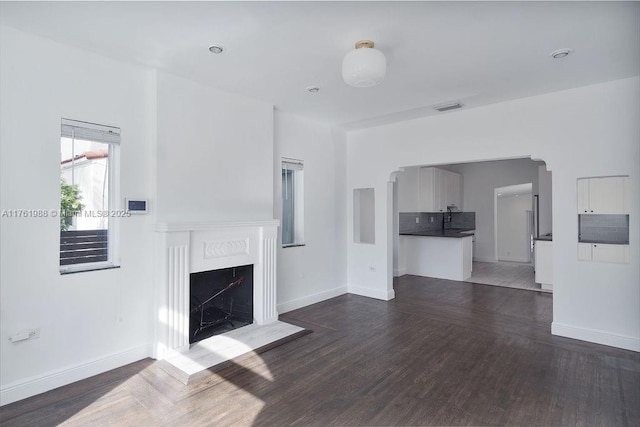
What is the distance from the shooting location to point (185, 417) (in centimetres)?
238

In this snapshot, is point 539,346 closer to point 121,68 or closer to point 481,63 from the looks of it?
point 481,63

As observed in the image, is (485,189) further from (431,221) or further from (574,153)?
(574,153)

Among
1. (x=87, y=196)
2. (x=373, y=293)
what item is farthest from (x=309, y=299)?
(x=87, y=196)

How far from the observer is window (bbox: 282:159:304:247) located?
4.95 m

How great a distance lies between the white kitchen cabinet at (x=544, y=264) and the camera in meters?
5.74

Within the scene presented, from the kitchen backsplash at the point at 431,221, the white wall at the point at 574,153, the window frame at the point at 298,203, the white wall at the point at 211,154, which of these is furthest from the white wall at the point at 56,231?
the kitchen backsplash at the point at 431,221

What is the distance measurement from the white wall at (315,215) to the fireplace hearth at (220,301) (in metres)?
0.61

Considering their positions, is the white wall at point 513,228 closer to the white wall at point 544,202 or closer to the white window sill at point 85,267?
the white wall at point 544,202

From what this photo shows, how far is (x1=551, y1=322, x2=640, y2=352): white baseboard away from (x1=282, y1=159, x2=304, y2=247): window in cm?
333

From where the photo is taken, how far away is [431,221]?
8750 millimetres

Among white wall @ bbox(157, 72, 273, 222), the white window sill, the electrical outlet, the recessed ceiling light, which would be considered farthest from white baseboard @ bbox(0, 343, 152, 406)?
the recessed ceiling light

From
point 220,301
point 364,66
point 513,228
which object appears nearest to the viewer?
point 364,66

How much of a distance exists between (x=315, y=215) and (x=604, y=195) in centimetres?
351

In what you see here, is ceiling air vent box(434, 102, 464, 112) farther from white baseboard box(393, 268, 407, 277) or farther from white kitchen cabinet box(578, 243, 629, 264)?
white baseboard box(393, 268, 407, 277)
